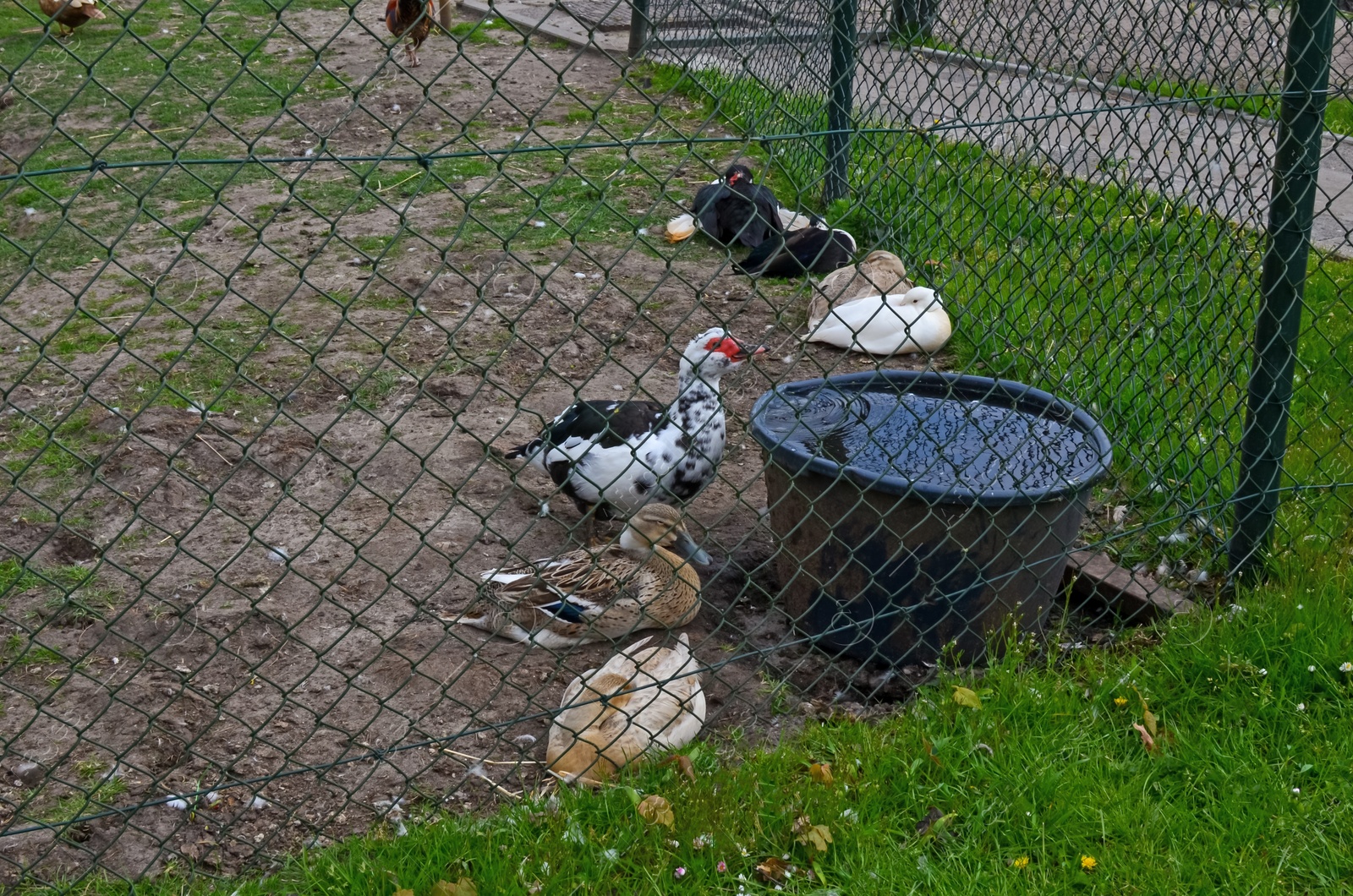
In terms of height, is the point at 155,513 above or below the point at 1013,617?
below

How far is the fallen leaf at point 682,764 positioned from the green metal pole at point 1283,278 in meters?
1.75

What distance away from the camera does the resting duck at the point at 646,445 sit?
4176mm

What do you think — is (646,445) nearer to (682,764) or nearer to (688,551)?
(688,551)

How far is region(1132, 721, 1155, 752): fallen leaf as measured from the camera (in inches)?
114

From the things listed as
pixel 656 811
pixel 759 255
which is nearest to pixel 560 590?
pixel 656 811

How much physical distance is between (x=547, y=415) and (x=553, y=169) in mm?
3336

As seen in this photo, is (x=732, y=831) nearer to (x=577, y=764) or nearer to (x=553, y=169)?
(x=577, y=764)

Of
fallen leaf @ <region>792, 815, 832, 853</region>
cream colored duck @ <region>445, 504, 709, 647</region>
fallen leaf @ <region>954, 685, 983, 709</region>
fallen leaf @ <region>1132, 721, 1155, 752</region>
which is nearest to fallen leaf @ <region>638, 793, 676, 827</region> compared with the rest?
fallen leaf @ <region>792, 815, 832, 853</region>

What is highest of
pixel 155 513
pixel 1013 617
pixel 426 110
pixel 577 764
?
pixel 1013 617

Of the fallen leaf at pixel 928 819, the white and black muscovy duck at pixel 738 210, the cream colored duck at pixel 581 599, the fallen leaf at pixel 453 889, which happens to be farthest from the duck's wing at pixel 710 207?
the fallen leaf at pixel 453 889

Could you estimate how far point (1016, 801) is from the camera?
2.74 m

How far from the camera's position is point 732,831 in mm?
2623

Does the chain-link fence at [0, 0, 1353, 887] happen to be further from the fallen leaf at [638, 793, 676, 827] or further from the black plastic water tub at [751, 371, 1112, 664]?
the fallen leaf at [638, 793, 676, 827]

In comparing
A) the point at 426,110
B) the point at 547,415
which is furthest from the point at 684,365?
the point at 426,110
